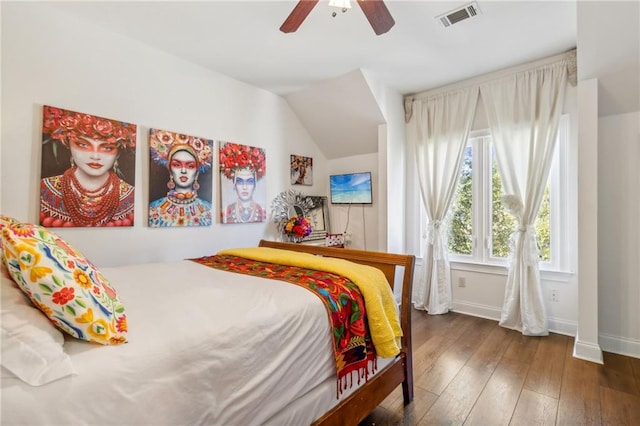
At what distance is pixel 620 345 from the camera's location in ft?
8.25

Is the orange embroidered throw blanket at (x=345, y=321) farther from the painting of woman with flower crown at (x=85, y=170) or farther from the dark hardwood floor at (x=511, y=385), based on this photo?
the painting of woman with flower crown at (x=85, y=170)

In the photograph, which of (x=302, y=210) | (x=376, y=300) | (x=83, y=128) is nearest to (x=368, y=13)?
(x=376, y=300)

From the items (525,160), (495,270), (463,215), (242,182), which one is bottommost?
(495,270)

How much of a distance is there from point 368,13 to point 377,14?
2.2 inches

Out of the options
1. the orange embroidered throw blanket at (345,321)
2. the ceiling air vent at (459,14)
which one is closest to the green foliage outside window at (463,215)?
the ceiling air vent at (459,14)

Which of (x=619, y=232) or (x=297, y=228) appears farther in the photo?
(x=297, y=228)

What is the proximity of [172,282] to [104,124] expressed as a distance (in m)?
1.62

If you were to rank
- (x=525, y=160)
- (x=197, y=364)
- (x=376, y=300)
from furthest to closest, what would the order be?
1. (x=525, y=160)
2. (x=376, y=300)
3. (x=197, y=364)

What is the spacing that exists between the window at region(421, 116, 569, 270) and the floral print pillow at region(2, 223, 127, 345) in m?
3.49

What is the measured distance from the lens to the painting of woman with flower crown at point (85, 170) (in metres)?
2.16

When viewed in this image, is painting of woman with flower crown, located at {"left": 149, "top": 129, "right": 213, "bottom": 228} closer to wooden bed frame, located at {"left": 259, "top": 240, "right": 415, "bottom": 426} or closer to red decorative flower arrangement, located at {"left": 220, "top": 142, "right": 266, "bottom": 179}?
red decorative flower arrangement, located at {"left": 220, "top": 142, "right": 266, "bottom": 179}

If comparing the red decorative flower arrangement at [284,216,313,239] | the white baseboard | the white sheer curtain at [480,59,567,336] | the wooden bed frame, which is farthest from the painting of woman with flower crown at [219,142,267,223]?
the white baseboard

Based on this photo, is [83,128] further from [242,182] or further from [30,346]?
[30,346]

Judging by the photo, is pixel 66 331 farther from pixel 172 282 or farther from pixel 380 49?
pixel 380 49
